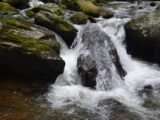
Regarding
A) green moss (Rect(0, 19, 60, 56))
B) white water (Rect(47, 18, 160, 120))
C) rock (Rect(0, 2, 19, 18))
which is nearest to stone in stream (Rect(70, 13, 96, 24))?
white water (Rect(47, 18, 160, 120))

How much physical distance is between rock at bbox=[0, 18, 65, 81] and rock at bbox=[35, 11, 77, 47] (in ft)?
4.07

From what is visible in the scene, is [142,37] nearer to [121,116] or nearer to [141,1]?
[121,116]

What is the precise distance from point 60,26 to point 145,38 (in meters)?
3.52

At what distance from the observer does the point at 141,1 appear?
792 inches

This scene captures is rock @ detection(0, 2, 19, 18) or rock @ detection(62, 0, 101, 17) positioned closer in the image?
rock @ detection(0, 2, 19, 18)

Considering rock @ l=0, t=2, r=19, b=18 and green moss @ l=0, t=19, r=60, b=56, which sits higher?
rock @ l=0, t=2, r=19, b=18

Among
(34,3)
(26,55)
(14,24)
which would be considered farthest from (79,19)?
(34,3)

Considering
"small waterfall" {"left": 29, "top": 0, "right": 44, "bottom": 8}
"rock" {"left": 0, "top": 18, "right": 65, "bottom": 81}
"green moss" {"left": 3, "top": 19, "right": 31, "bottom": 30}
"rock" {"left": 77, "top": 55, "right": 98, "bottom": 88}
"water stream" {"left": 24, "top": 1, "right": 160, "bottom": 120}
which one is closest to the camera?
"water stream" {"left": 24, "top": 1, "right": 160, "bottom": 120}

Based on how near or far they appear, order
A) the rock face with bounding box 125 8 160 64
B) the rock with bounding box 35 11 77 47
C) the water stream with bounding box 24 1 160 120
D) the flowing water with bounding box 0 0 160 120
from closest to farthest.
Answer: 1. the flowing water with bounding box 0 0 160 120
2. the water stream with bounding box 24 1 160 120
3. the rock with bounding box 35 11 77 47
4. the rock face with bounding box 125 8 160 64

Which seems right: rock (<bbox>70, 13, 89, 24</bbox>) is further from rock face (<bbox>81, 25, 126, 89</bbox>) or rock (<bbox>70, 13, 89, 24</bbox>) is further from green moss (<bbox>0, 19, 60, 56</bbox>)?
green moss (<bbox>0, 19, 60, 56</bbox>)

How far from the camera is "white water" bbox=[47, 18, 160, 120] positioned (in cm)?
786

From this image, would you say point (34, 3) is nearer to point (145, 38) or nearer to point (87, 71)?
point (145, 38)

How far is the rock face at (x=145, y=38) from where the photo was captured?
11.2m

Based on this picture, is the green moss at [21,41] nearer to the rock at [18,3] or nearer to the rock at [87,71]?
the rock at [87,71]
